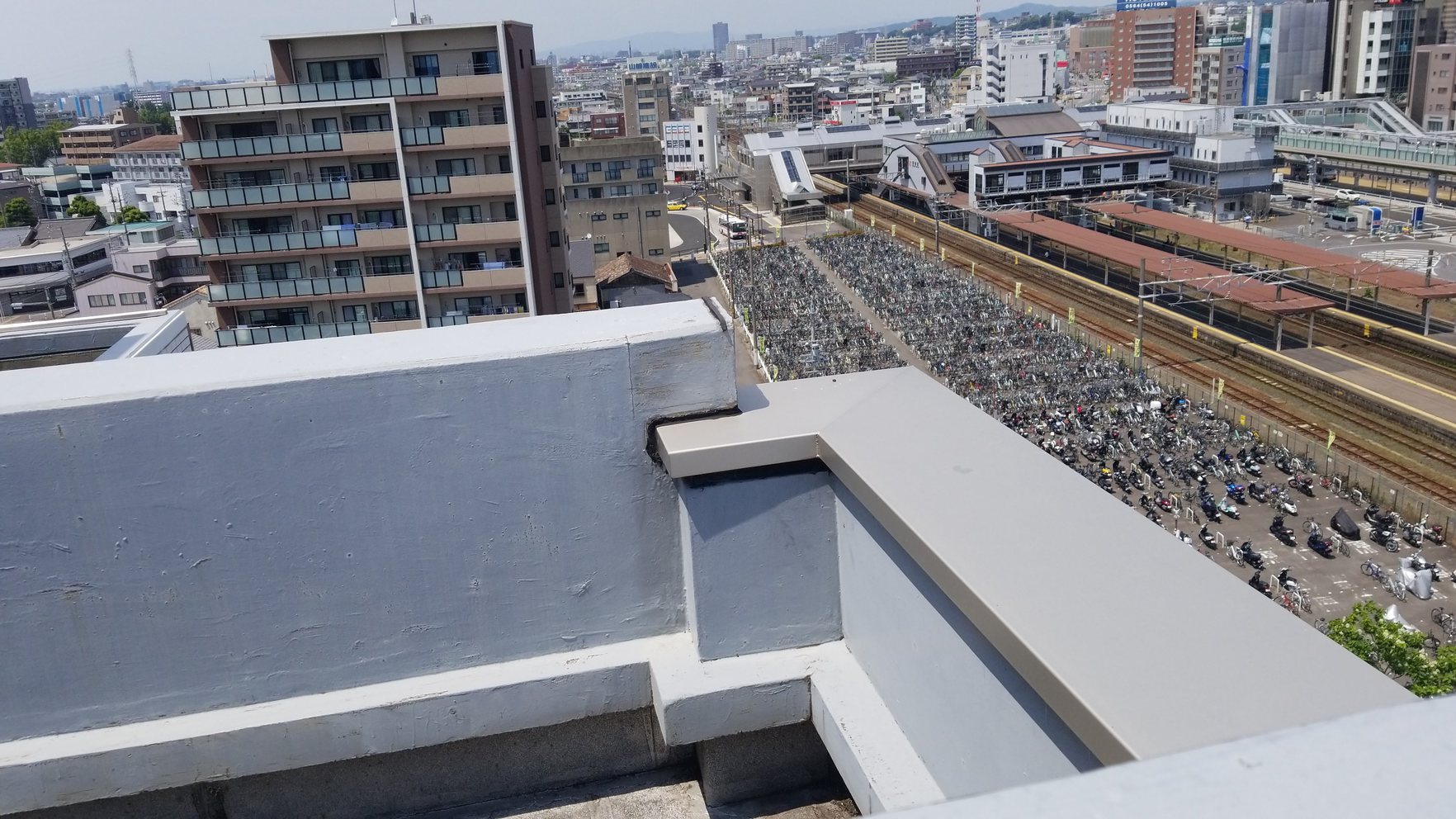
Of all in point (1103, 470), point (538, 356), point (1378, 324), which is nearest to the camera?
point (538, 356)

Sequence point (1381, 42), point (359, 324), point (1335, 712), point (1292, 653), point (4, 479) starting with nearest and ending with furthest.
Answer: point (1335, 712) < point (1292, 653) < point (4, 479) < point (359, 324) < point (1381, 42)

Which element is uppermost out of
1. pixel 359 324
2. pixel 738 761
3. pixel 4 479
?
pixel 4 479

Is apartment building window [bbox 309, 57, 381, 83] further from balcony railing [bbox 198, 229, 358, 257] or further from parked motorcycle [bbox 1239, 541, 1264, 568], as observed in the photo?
parked motorcycle [bbox 1239, 541, 1264, 568]

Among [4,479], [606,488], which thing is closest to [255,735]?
[4,479]

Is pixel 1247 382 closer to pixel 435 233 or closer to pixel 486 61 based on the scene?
pixel 486 61

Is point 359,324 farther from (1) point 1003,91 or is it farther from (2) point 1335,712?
(1) point 1003,91

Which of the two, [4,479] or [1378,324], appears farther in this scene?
[1378,324]
